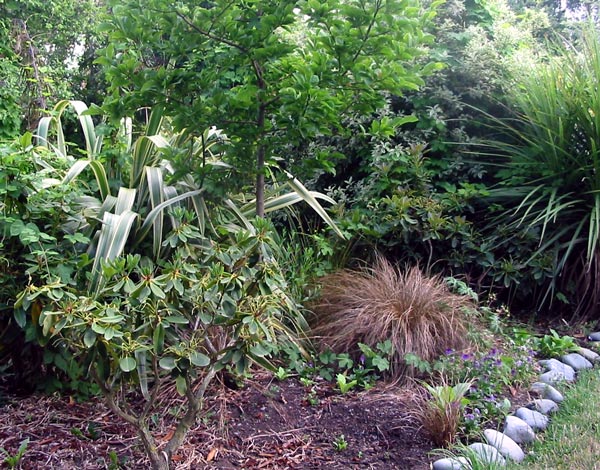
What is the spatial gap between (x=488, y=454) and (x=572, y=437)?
458 millimetres

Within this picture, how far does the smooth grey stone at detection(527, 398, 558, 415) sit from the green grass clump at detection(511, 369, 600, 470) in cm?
4

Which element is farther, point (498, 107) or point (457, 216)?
point (498, 107)

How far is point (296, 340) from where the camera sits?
11.7ft

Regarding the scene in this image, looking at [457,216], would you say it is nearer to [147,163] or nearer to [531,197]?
[531,197]

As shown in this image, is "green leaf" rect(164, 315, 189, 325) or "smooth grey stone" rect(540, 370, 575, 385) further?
"smooth grey stone" rect(540, 370, 575, 385)

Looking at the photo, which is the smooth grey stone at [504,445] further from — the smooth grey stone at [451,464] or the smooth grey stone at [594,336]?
the smooth grey stone at [594,336]

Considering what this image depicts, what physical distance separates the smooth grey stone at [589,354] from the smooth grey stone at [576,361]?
0.06m

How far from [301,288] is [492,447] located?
174 cm

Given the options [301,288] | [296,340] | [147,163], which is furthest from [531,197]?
[147,163]

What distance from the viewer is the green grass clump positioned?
2422mm

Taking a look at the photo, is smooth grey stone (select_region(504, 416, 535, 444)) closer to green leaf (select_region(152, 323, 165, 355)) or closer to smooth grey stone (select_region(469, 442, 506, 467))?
smooth grey stone (select_region(469, 442, 506, 467))

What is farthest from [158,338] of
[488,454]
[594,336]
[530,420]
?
[594,336]

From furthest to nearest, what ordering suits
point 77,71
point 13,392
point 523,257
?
point 77,71
point 523,257
point 13,392

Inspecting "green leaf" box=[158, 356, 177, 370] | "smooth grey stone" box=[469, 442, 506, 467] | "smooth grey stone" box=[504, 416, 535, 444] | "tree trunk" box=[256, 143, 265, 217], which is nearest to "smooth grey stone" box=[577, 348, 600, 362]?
"smooth grey stone" box=[504, 416, 535, 444]
